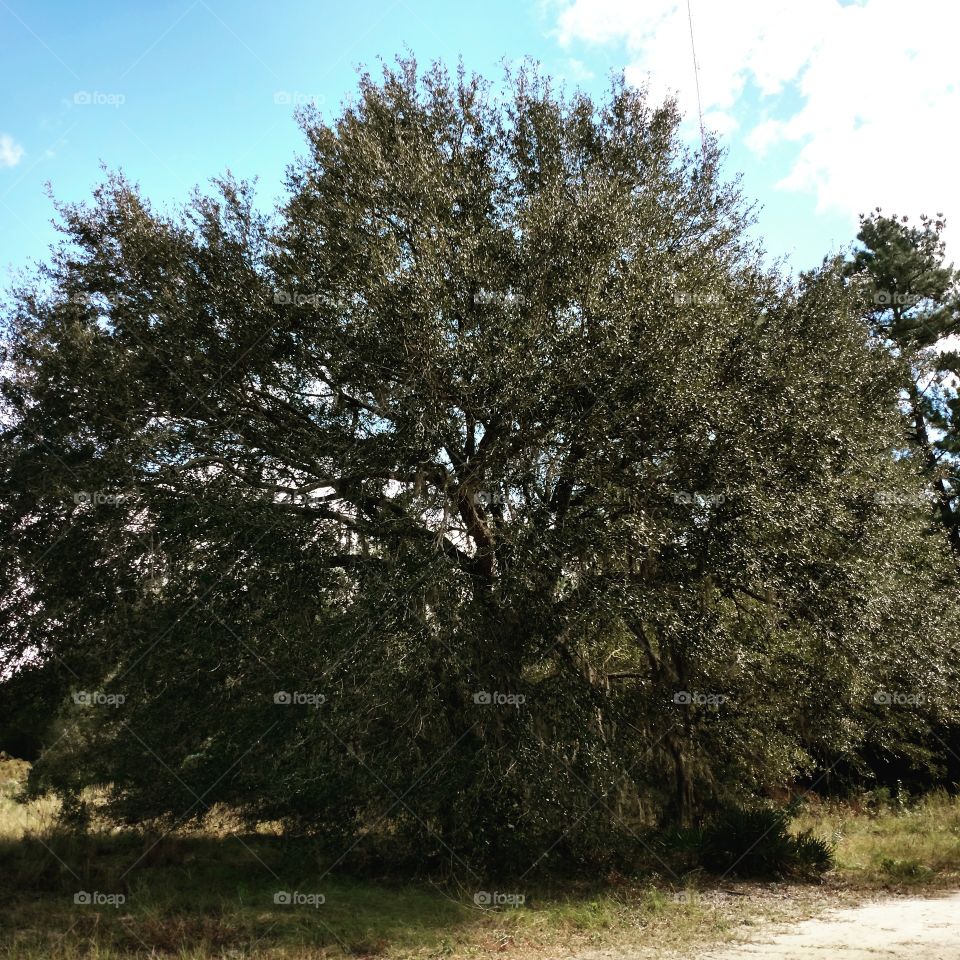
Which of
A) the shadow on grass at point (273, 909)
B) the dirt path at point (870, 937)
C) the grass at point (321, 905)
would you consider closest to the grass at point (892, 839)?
the grass at point (321, 905)

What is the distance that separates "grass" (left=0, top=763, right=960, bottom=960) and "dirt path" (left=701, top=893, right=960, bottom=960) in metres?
0.56

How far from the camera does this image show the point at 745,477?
12586 millimetres

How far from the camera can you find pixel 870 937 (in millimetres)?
10000

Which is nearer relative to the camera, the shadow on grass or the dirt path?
the dirt path

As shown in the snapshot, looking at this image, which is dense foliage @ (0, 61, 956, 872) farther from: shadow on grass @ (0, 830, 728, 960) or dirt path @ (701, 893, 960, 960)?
dirt path @ (701, 893, 960, 960)

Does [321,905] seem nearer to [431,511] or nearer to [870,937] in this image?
[431,511]

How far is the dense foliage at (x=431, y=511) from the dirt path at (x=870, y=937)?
280cm

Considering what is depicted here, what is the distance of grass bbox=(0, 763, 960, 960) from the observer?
990 centimetres

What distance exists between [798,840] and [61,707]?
1337cm

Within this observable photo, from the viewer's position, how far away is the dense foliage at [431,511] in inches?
463

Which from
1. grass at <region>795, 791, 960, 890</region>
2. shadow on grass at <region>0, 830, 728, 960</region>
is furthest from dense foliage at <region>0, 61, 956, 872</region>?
grass at <region>795, 791, 960, 890</region>

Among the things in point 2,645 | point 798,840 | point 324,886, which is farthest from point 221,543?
point 798,840

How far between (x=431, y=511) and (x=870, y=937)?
789cm

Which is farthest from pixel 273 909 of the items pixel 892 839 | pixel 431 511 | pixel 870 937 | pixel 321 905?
pixel 892 839
